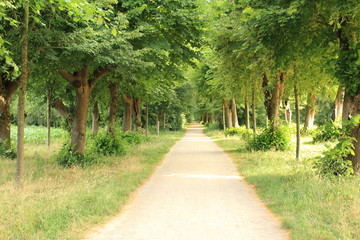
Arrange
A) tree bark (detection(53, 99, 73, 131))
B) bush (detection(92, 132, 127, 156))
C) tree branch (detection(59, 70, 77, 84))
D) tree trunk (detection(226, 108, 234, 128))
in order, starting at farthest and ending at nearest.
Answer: tree trunk (detection(226, 108, 234, 128))
tree bark (detection(53, 99, 73, 131))
bush (detection(92, 132, 127, 156))
tree branch (detection(59, 70, 77, 84))

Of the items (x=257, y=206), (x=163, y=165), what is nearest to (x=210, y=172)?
(x=163, y=165)

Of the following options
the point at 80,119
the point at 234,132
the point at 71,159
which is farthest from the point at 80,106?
the point at 234,132

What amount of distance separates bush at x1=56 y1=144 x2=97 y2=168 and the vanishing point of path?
10.9 feet

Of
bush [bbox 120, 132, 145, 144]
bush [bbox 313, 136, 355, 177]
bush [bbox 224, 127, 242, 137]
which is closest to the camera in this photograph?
bush [bbox 313, 136, 355, 177]

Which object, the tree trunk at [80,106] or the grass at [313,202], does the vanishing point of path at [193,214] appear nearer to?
the grass at [313,202]

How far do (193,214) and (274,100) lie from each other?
11.6m

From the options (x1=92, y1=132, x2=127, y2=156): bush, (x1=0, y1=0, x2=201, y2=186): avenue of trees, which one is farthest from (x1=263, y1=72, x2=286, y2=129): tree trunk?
(x1=92, y1=132, x2=127, y2=156): bush

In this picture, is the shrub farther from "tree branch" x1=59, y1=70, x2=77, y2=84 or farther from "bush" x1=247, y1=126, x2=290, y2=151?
"tree branch" x1=59, y1=70, x2=77, y2=84

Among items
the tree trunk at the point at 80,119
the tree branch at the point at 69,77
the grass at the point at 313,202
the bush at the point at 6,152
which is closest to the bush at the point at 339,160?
the grass at the point at 313,202

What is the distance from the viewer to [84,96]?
12570mm

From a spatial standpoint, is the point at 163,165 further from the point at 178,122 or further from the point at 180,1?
the point at 178,122

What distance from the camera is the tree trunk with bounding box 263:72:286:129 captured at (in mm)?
15927

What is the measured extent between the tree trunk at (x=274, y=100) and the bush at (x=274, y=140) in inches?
13.7

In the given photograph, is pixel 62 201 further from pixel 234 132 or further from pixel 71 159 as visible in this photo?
pixel 234 132
